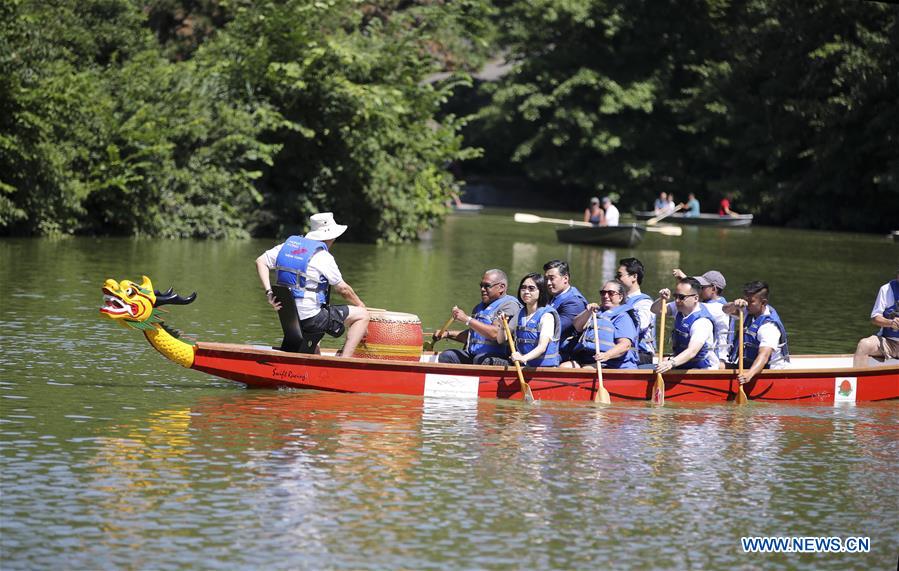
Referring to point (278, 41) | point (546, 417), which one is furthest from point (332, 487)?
point (278, 41)

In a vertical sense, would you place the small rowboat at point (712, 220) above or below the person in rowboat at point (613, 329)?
above

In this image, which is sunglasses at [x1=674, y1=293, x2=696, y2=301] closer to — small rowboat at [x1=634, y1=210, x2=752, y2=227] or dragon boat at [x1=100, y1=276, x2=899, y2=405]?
dragon boat at [x1=100, y1=276, x2=899, y2=405]

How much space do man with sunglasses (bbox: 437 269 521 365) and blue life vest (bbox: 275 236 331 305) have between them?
4.74 feet

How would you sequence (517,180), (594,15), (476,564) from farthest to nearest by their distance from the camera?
1. (517,180)
2. (594,15)
3. (476,564)

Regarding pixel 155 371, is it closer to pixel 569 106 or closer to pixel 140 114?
pixel 140 114

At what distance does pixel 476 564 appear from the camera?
865 cm

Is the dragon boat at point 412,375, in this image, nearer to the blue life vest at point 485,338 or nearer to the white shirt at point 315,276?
the white shirt at point 315,276

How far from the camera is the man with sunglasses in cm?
1423

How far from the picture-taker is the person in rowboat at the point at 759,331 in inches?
579

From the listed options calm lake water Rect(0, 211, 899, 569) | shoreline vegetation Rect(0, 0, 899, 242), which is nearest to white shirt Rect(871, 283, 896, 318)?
calm lake water Rect(0, 211, 899, 569)

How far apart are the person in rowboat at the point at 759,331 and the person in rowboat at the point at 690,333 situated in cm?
42

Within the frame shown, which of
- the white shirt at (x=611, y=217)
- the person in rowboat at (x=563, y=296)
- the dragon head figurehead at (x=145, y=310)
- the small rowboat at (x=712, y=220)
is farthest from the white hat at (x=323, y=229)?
the small rowboat at (x=712, y=220)

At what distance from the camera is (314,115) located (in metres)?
36.4

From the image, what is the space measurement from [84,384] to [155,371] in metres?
1.31
